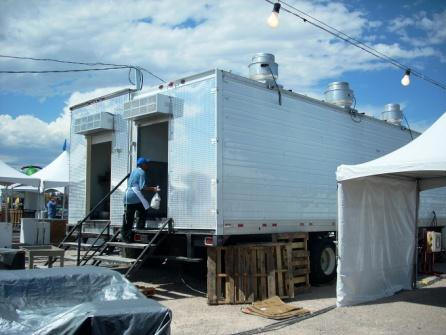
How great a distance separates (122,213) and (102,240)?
716 millimetres

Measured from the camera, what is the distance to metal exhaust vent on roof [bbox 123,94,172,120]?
8352 millimetres

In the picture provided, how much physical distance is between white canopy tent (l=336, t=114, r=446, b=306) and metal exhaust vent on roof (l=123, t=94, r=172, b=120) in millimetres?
3120

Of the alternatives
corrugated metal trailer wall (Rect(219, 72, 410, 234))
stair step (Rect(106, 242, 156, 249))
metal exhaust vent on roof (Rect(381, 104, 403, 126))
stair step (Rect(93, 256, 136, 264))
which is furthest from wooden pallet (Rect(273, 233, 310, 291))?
metal exhaust vent on roof (Rect(381, 104, 403, 126))

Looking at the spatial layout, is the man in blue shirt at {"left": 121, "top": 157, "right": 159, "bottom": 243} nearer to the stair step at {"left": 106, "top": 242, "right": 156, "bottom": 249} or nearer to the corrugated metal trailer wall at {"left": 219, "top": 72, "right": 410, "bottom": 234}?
the stair step at {"left": 106, "top": 242, "right": 156, "bottom": 249}

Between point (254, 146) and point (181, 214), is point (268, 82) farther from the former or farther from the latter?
point (181, 214)

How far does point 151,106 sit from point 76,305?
5.08 metres

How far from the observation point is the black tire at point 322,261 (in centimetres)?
952

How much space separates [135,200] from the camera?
8648 mm

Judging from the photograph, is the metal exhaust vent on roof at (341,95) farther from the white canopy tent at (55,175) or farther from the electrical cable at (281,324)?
the white canopy tent at (55,175)

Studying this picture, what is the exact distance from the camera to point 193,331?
613 cm

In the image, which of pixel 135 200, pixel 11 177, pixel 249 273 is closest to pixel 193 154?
pixel 135 200

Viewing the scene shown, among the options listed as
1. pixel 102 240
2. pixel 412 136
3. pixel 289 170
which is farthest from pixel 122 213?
pixel 412 136

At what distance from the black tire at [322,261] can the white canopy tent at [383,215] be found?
1.23m

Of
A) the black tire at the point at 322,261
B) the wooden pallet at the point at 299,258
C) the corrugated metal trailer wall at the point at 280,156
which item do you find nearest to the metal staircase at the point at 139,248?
the corrugated metal trailer wall at the point at 280,156
